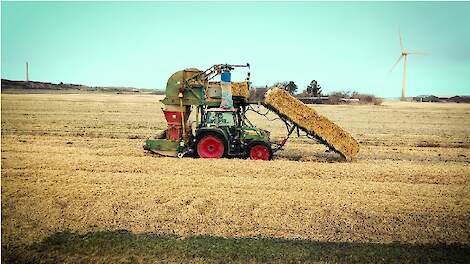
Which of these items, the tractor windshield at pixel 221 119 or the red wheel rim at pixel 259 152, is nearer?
the red wheel rim at pixel 259 152

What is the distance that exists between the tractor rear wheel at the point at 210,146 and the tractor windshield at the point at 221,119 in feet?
1.79

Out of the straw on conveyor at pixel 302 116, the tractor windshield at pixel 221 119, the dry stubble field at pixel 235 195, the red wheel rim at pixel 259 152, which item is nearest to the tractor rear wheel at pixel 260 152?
the red wheel rim at pixel 259 152

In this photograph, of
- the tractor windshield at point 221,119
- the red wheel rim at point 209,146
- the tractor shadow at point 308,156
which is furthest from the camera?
the tractor shadow at point 308,156

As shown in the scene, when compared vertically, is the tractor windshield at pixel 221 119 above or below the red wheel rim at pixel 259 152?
above

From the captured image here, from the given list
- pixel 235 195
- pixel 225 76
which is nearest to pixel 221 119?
pixel 225 76

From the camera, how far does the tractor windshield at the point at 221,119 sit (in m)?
14.5

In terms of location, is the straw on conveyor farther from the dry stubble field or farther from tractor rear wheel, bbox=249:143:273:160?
tractor rear wheel, bbox=249:143:273:160

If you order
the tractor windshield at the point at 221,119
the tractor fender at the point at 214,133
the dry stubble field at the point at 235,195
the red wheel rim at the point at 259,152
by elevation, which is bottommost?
the dry stubble field at the point at 235,195

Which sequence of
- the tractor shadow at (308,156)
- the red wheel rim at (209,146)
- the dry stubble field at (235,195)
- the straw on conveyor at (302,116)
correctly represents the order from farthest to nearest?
the tractor shadow at (308,156) < the red wheel rim at (209,146) < the straw on conveyor at (302,116) < the dry stubble field at (235,195)

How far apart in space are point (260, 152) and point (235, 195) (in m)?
4.72

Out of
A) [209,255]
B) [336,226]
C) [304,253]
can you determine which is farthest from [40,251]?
[336,226]

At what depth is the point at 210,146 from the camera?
14.3 m

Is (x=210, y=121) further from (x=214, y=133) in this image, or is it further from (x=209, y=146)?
(x=209, y=146)

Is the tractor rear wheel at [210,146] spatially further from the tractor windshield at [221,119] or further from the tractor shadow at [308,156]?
the tractor shadow at [308,156]
